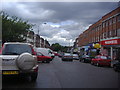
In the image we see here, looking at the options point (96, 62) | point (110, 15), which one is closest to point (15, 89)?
point (96, 62)

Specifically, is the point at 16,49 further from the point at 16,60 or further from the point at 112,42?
the point at 112,42

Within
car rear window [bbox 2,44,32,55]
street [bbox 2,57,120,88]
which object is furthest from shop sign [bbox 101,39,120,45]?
car rear window [bbox 2,44,32,55]

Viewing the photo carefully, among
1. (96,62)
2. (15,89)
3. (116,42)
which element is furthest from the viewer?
(116,42)

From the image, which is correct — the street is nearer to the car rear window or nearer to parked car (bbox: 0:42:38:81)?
parked car (bbox: 0:42:38:81)

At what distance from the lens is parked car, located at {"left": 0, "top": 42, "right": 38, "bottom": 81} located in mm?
7392

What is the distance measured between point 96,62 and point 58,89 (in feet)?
52.5

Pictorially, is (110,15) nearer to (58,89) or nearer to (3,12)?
(3,12)

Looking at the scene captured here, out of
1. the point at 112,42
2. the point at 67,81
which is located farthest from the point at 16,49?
the point at 112,42

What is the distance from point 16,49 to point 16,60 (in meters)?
1.21

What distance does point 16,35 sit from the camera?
1347 inches

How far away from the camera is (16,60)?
7.56 m

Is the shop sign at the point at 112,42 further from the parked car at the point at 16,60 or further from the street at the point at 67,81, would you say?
the parked car at the point at 16,60

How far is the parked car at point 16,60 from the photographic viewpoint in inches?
291

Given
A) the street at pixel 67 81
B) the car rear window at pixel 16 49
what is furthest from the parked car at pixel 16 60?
the street at pixel 67 81
